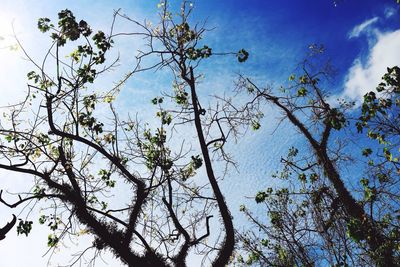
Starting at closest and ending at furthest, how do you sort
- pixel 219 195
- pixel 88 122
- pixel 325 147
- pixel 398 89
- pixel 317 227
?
pixel 398 89 → pixel 219 195 → pixel 88 122 → pixel 317 227 → pixel 325 147

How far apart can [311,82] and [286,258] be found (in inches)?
277

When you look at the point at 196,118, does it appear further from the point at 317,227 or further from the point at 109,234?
the point at 317,227

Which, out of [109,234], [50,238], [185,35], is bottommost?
[109,234]

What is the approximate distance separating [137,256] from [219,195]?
7.78ft

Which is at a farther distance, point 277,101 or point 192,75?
point 277,101

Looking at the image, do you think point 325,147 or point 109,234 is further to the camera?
point 325,147

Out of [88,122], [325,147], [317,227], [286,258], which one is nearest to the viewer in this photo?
[88,122]

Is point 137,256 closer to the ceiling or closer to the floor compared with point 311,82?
closer to the floor

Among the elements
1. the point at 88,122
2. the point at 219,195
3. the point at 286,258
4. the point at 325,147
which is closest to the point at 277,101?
the point at 325,147

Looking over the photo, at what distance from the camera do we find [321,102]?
42.4 ft

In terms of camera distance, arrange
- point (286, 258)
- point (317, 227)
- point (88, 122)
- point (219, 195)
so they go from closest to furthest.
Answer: point (219, 195)
point (88, 122)
point (317, 227)
point (286, 258)

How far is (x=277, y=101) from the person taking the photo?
12938mm

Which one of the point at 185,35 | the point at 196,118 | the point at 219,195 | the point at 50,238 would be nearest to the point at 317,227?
the point at 219,195

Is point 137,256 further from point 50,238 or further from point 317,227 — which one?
point 317,227
